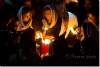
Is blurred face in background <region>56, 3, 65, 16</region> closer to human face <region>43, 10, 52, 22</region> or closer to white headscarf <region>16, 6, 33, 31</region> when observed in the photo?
human face <region>43, 10, 52, 22</region>

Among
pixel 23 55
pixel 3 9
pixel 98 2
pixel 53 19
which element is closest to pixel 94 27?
pixel 98 2

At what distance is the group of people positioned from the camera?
13.2ft

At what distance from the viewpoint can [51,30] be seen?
406 centimetres

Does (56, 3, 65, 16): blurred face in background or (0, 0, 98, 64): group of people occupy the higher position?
(56, 3, 65, 16): blurred face in background

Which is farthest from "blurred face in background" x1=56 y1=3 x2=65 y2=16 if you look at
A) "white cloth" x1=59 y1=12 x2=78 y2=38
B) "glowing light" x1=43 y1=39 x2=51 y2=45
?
"glowing light" x1=43 y1=39 x2=51 y2=45

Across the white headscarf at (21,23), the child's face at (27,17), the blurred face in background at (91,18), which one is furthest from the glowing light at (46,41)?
the blurred face in background at (91,18)

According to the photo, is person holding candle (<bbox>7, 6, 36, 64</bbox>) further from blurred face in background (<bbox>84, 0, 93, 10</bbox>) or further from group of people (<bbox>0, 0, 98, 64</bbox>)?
blurred face in background (<bbox>84, 0, 93, 10</bbox>)

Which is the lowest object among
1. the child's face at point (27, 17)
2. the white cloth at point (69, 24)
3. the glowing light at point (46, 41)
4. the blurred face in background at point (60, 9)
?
the glowing light at point (46, 41)

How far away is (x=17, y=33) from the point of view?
13.3ft

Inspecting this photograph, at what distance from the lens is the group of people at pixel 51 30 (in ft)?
13.2

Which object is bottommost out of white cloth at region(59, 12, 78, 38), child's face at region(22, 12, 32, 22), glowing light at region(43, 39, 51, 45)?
glowing light at region(43, 39, 51, 45)

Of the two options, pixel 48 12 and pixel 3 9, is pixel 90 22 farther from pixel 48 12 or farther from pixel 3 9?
pixel 3 9

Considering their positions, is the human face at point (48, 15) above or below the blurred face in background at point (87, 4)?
below

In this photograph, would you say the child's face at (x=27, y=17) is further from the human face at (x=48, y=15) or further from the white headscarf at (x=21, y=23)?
the human face at (x=48, y=15)
